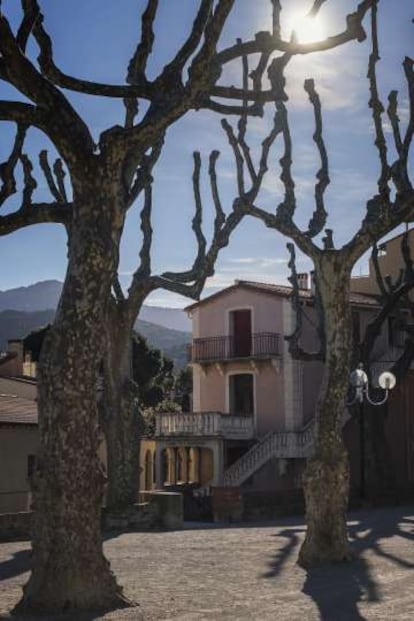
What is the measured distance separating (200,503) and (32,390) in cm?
1044

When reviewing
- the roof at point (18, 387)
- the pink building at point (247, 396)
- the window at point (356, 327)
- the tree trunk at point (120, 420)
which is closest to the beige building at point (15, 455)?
the roof at point (18, 387)

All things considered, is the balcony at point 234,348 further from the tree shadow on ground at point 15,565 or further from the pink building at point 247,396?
the tree shadow on ground at point 15,565

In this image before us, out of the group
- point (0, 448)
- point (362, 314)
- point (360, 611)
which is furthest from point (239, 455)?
point (360, 611)

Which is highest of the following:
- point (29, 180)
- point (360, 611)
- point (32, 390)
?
point (29, 180)

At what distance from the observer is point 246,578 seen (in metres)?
12.2

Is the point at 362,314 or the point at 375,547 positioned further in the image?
the point at 362,314

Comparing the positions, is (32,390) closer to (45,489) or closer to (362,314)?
(362,314)

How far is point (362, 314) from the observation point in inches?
1601

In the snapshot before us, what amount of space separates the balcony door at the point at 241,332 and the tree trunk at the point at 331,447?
82.2 feet

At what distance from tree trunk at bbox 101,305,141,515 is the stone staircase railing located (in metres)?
15.9

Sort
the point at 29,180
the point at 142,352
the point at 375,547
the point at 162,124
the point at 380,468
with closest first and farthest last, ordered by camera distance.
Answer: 1. the point at 162,124
2. the point at 375,547
3. the point at 29,180
4. the point at 380,468
5. the point at 142,352

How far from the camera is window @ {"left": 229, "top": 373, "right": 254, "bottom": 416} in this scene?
132 feet

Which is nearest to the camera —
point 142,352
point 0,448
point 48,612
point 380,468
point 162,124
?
point 48,612

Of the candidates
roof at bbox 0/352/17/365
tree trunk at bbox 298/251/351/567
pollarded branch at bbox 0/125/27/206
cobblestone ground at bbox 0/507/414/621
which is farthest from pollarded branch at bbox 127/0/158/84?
roof at bbox 0/352/17/365
